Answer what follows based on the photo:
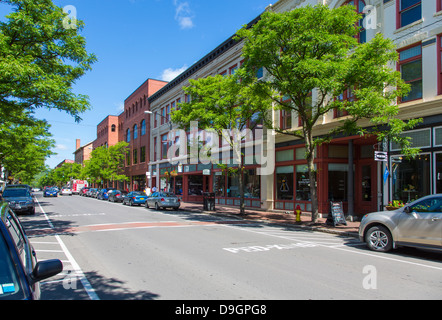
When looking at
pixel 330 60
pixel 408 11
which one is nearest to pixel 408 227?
pixel 330 60

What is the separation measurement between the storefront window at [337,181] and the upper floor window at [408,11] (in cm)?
742

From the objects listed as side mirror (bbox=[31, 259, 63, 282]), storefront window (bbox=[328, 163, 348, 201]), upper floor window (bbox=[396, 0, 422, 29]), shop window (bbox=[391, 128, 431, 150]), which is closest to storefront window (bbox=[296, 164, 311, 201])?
storefront window (bbox=[328, 163, 348, 201])

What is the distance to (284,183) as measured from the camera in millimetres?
20688

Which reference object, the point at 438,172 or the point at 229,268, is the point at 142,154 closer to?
the point at 438,172

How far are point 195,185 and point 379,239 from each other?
24.3 m

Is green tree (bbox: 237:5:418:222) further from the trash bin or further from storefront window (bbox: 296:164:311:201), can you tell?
the trash bin

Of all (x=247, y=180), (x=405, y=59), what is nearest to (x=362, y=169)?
(x=405, y=59)

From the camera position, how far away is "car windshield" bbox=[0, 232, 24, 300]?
2493 mm

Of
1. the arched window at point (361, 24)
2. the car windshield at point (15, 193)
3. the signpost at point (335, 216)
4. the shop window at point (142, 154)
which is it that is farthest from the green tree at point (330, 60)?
the shop window at point (142, 154)

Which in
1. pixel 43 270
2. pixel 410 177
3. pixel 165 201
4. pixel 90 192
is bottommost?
pixel 90 192

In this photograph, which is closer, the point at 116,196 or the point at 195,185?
the point at 195,185

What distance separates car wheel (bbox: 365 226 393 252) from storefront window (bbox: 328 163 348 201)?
28.4ft

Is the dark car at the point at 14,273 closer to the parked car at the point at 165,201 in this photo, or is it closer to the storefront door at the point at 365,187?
the storefront door at the point at 365,187

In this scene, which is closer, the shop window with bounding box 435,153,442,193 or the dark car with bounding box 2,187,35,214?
the shop window with bounding box 435,153,442,193
